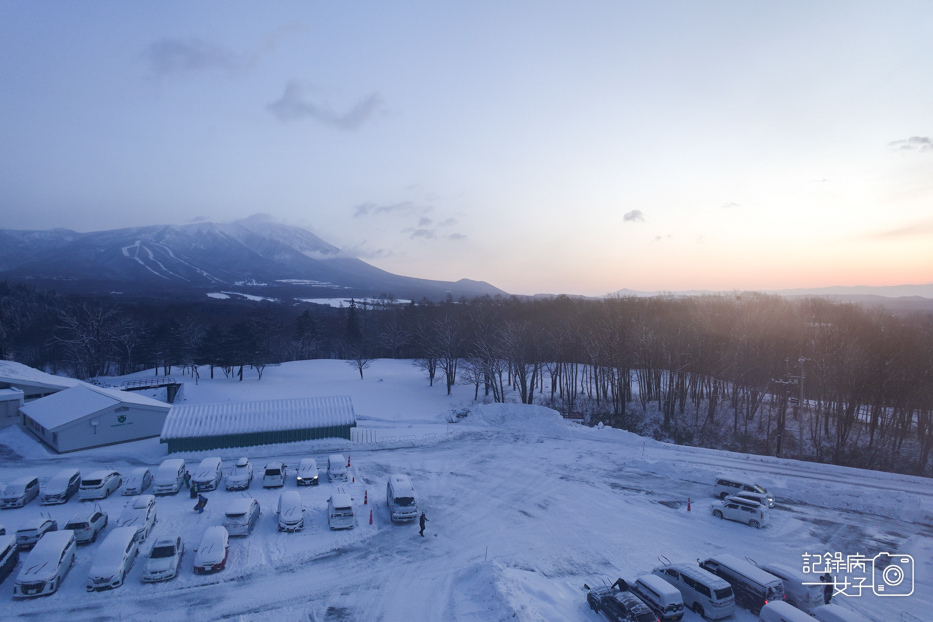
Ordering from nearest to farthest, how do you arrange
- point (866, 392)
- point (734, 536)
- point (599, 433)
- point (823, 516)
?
point (734, 536) < point (823, 516) < point (599, 433) < point (866, 392)

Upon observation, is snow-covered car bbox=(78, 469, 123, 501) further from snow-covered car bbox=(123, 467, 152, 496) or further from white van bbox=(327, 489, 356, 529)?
white van bbox=(327, 489, 356, 529)

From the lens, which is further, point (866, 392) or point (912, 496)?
point (866, 392)

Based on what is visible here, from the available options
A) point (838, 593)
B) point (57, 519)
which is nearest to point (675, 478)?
point (838, 593)

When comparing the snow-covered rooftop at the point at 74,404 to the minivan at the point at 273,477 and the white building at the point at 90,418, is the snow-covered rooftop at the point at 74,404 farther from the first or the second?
the minivan at the point at 273,477

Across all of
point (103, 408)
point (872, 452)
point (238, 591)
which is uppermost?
point (103, 408)

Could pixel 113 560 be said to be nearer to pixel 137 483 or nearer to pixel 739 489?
pixel 137 483

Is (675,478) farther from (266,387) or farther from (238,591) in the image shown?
(266,387)

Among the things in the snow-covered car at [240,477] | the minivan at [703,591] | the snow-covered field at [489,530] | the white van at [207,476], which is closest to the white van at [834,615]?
the snow-covered field at [489,530]
